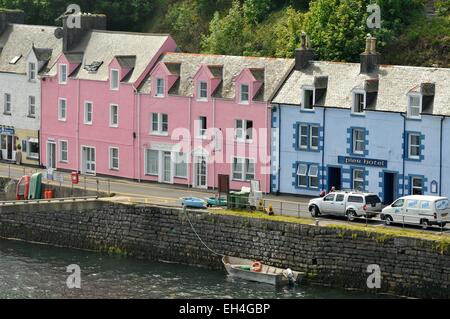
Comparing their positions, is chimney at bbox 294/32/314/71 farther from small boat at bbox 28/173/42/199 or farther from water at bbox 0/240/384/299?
small boat at bbox 28/173/42/199

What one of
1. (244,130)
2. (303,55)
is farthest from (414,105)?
(244,130)

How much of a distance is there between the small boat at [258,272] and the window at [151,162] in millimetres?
17164

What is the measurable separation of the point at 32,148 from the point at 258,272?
106ft

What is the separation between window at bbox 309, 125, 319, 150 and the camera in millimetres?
114069

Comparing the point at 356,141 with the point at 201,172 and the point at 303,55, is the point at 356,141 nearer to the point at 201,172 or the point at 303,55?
the point at 303,55

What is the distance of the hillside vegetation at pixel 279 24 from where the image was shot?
418 feet

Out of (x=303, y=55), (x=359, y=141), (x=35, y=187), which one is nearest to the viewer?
(x=359, y=141)

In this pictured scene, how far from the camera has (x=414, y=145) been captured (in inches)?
4323

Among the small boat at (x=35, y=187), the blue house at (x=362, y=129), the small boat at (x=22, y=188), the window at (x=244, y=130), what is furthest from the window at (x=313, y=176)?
the small boat at (x=22, y=188)

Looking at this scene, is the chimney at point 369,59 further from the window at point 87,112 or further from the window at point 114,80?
the window at point 87,112

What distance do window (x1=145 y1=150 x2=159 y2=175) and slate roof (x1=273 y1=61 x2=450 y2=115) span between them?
415 inches

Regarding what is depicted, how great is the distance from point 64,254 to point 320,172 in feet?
52.0

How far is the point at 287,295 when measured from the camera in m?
101

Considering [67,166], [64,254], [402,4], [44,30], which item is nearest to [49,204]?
[64,254]
